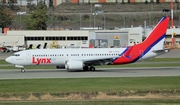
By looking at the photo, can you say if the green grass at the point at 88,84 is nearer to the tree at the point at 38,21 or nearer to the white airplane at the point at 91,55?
the white airplane at the point at 91,55

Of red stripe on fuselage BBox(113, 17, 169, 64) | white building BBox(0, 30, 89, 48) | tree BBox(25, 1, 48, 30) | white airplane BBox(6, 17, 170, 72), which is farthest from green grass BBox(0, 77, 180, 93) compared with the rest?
tree BBox(25, 1, 48, 30)

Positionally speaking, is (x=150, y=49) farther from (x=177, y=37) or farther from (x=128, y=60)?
(x=177, y=37)

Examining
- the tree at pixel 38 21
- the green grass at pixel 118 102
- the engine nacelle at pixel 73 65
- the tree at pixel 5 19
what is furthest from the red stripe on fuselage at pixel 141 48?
the tree at pixel 5 19

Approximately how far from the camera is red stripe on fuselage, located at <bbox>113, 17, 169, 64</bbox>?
52.8m

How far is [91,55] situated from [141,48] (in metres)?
5.57

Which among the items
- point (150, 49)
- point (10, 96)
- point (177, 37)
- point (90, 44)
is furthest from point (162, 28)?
point (177, 37)

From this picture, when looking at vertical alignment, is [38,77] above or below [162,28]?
below

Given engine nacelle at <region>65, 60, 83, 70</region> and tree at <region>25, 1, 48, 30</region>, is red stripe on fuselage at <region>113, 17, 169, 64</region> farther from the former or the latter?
tree at <region>25, 1, 48, 30</region>

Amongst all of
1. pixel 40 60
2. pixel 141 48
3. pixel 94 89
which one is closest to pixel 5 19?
pixel 40 60

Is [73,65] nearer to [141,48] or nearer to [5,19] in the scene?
[141,48]

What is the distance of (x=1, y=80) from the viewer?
43.0 meters

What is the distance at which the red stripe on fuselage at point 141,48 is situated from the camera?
52.8m

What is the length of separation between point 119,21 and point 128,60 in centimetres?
11490

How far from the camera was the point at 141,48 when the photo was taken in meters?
53.3
